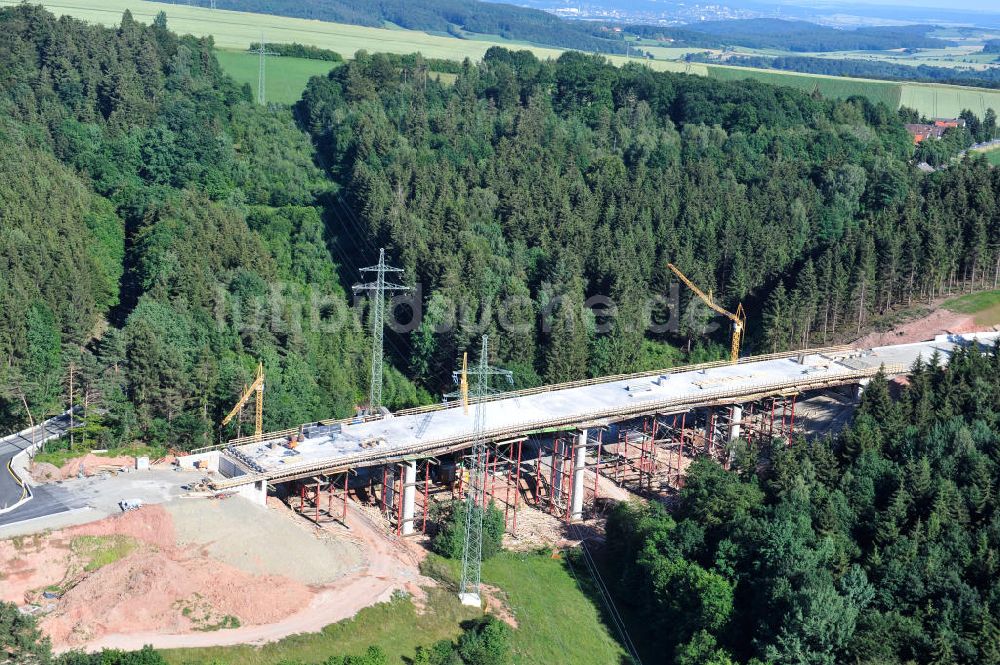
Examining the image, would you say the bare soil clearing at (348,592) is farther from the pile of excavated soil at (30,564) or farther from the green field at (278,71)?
the green field at (278,71)

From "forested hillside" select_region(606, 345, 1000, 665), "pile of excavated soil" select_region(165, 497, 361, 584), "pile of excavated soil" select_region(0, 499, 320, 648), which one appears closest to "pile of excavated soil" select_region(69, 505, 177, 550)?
"pile of excavated soil" select_region(0, 499, 320, 648)

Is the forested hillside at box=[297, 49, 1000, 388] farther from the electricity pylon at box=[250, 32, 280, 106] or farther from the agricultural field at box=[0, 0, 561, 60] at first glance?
the agricultural field at box=[0, 0, 561, 60]

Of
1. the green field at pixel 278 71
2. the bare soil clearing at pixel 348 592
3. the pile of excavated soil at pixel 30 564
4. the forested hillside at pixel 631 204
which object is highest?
the green field at pixel 278 71

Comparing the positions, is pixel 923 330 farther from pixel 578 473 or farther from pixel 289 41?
pixel 289 41

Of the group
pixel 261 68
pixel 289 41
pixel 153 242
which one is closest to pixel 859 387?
pixel 153 242

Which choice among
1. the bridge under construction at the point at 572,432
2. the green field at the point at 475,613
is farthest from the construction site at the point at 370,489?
the green field at the point at 475,613

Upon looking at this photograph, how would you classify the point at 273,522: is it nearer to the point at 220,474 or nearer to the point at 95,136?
the point at 220,474
